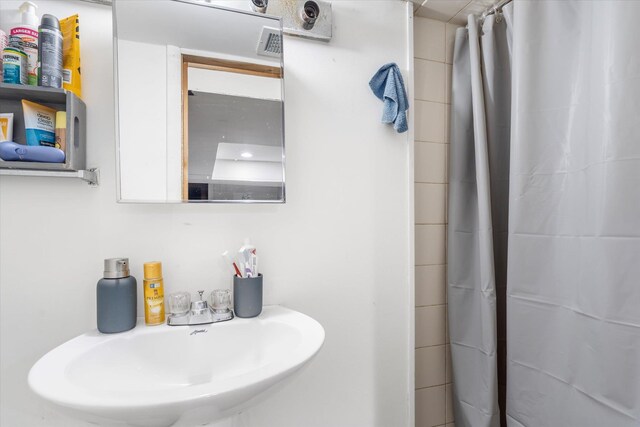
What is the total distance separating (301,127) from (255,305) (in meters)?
0.55

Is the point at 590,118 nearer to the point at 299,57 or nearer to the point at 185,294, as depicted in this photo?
the point at 299,57

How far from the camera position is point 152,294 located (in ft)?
2.47

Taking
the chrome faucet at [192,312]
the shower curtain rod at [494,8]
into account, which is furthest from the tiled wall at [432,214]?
the chrome faucet at [192,312]

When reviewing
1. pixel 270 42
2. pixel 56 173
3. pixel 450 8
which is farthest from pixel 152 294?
pixel 450 8

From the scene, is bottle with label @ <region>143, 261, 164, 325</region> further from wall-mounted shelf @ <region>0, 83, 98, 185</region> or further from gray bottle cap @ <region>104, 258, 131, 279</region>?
wall-mounted shelf @ <region>0, 83, 98, 185</region>

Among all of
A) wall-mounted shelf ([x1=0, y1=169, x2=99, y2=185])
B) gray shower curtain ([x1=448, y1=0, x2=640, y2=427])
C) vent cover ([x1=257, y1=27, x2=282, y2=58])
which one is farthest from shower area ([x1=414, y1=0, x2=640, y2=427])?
wall-mounted shelf ([x1=0, y1=169, x2=99, y2=185])

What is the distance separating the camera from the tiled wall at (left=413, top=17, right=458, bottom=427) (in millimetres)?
1160

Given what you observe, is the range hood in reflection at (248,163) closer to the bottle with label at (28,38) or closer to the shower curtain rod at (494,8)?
the bottle with label at (28,38)

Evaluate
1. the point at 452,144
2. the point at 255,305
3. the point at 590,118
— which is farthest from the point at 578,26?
the point at 255,305

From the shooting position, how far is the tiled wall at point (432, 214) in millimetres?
1160

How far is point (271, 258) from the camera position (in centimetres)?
91

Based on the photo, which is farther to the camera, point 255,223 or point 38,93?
point 255,223

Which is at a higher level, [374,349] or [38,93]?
[38,93]

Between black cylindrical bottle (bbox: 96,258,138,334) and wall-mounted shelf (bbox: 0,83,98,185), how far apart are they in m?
0.23
